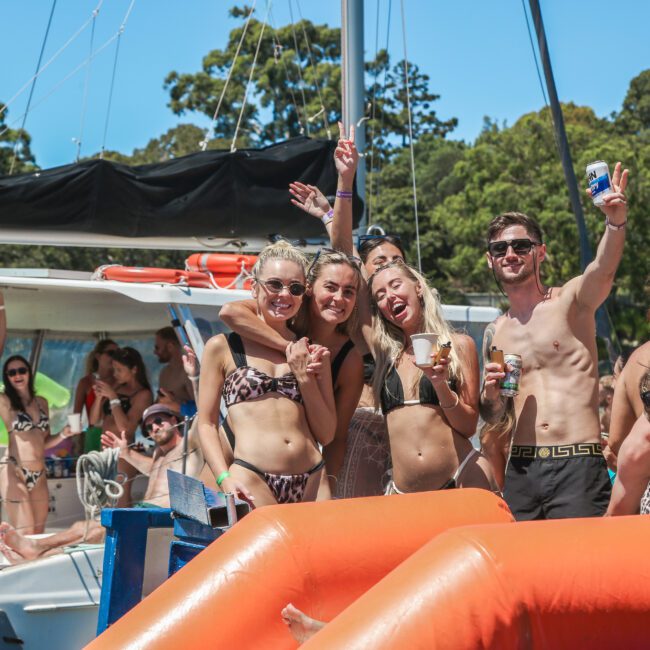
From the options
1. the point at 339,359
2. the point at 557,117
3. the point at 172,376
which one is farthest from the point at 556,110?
the point at 339,359

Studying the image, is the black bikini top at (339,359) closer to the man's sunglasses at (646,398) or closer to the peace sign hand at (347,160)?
the peace sign hand at (347,160)

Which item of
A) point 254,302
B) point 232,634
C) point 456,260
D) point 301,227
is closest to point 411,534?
point 232,634

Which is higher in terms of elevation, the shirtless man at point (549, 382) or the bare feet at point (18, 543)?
the shirtless man at point (549, 382)

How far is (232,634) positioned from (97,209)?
436 cm

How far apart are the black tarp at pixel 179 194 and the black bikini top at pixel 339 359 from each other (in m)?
2.37

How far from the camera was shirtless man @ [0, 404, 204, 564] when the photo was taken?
249 inches

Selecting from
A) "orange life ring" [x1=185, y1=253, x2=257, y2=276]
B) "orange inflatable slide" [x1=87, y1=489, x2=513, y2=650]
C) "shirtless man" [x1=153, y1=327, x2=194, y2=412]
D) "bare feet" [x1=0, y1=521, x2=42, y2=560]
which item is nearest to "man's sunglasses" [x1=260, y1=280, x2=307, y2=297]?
"orange inflatable slide" [x1=87, y1=489, x2=513, y2=650]

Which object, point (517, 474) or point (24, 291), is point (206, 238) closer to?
point (24, 291)

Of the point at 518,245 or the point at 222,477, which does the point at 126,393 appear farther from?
the point at 518,245

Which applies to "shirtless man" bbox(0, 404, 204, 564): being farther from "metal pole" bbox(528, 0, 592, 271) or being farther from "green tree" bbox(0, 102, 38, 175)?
"green tree" bbox(0, 102, 38, 175)

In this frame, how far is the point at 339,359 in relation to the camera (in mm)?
4684

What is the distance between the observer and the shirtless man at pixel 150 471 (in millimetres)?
6328

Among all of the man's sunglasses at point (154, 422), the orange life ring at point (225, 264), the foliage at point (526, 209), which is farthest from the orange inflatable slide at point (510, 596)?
the foliage at point (526, 209)

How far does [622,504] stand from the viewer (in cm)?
356
